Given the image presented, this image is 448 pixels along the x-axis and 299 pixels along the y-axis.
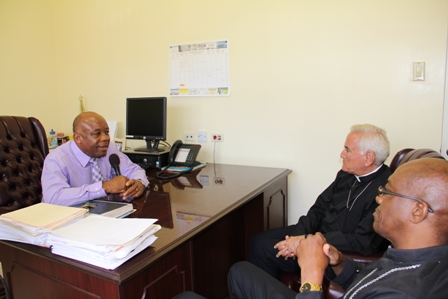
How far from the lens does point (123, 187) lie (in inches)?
74.3

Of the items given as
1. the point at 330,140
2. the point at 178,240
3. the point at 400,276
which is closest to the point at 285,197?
the point at 330,140

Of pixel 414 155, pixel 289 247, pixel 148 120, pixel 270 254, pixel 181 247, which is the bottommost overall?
pixel 270 254

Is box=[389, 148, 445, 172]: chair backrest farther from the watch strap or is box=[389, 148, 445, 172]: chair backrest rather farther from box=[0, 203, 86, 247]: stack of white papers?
box=[0, 203, 86, 247]: stack of white papers

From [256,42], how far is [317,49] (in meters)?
0.48

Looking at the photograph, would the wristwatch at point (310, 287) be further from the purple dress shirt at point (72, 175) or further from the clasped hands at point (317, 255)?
the purple dress shirt at point (72, 175)

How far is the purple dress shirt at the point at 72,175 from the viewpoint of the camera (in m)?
1.78

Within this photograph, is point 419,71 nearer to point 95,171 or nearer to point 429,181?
point 429,181

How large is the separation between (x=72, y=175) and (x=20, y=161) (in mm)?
479

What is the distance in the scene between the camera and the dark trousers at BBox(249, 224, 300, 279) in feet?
6.22

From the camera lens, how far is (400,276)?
91 cm

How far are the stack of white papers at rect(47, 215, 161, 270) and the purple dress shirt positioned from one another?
1.63 ft

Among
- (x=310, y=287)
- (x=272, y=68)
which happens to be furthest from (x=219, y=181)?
(x=310, y=287)

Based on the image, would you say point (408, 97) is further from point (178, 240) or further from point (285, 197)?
point (178, 240)

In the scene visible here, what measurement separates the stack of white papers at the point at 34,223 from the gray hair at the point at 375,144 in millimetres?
1427
